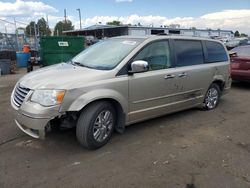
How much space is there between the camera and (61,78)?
406 cm

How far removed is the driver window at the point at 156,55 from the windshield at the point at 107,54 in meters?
0.20

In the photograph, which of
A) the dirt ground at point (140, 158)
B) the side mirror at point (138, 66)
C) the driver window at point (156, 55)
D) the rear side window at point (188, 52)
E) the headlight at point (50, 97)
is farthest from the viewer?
the rear side window at point (188, 52)

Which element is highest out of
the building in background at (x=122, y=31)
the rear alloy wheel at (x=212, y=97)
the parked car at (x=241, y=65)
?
the building in background at (x=122, y=31)

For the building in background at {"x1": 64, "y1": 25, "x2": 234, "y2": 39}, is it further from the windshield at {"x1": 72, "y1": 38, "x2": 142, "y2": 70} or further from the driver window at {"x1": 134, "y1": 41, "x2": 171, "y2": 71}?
the windshield at {"x1": 72, "y1": 38, "x2": 142, "y2": 70}

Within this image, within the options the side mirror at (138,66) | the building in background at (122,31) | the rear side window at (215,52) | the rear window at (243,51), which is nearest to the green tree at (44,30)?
the building in background at (122,31)

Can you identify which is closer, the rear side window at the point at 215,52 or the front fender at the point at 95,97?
the front fender at the point at 95,97

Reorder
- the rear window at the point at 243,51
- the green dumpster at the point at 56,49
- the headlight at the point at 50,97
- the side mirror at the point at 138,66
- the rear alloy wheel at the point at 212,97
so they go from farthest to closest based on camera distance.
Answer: the green dumpster at the point at 56,49 → the rear window at the point at 243,51 → the rear alloy wheel at the point at 212,97 → the side mirror at the point at 138,66 → the headlight at the point at 50,97

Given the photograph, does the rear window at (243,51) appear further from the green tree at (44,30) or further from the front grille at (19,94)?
the green tree at (44,30)

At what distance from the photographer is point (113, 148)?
436 centimetres

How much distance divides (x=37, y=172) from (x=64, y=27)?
88306 millimetres

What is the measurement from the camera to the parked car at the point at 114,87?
3891 millimetres

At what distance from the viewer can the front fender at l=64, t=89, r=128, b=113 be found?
154 inches

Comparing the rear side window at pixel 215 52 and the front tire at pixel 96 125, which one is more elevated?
the rear side window at pixel 215 52

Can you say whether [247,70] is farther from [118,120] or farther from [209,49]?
[118,120]
